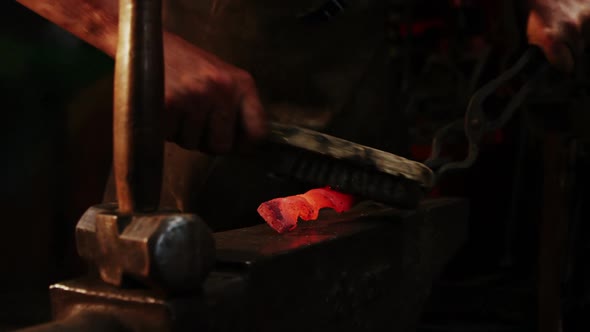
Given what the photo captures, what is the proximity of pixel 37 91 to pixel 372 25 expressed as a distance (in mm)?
1510

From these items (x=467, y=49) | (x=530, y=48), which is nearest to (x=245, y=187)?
(x=530, y=48)

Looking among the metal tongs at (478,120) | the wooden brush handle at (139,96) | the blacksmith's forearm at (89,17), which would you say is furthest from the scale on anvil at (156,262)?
the metal tongs at (478,120)

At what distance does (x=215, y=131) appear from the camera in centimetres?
100

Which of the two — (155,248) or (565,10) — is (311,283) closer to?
(155,248)

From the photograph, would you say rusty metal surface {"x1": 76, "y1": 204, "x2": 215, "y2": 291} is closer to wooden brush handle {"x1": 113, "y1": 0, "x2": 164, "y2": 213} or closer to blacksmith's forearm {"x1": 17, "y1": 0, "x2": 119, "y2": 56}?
wooden brush handle {"x1": 113, "y1": 0, "x2": 164, "y2": 213}

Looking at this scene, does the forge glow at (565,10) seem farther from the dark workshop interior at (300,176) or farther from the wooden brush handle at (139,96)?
the wooden brush handle at (139,96)

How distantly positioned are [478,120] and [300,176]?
675 mm

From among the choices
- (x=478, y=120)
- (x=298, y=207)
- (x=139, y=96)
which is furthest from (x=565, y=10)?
(x=139, y=96)

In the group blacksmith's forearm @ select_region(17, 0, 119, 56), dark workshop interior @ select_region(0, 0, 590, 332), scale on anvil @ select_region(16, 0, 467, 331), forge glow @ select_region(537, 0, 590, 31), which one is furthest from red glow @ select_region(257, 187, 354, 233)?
forge glow @ select_region(537, 0, 590, 31)

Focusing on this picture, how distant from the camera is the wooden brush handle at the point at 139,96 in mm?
690

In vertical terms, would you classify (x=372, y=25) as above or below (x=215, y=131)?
above

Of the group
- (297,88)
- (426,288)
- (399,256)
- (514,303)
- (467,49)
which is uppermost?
(467,49)

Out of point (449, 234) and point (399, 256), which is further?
point (449, 234)

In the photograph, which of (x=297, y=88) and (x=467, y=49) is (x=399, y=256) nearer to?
(x=297, y=88)
